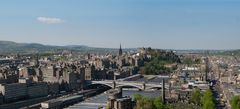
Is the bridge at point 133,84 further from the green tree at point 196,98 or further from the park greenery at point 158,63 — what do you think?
the park greenery at point 158,63

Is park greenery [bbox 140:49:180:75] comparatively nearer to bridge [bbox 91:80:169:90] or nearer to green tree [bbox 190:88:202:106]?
bridge [bbox 91:80:169:90]

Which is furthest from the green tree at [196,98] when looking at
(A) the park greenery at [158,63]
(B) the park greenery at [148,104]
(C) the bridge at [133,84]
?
(A) the park greenery at [158,63]

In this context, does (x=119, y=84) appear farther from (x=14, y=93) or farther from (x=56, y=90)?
(x=14, y=93)

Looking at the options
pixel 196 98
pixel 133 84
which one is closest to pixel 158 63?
pixel 133 84

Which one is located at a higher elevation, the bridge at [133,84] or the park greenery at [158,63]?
the park greenery at [158,63]

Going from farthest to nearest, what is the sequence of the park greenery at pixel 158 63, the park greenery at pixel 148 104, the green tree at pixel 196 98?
the park greenery at pixel 158 63 → the green tree at pixel 196 98 → the park greenery at pixel 148 104

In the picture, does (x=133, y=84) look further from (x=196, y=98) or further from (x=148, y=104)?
(x=148, y=104)

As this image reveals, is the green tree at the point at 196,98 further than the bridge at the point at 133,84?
No

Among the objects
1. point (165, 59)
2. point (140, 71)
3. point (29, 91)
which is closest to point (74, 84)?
point (29, 91)
